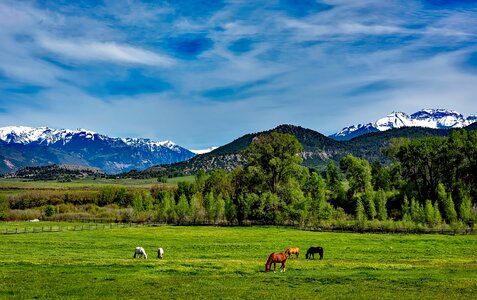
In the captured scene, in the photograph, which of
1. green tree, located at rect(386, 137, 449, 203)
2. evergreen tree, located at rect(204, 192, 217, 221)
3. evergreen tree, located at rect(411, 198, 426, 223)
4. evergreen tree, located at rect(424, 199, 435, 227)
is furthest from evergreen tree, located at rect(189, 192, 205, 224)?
evergreen tree, located at rect(424, 199, 435, 227)

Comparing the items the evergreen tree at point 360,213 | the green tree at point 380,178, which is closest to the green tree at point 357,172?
the green tree at point 380,178

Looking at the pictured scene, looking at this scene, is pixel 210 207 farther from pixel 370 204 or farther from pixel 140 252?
pixel 140 252

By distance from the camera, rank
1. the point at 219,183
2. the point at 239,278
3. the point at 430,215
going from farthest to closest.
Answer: the point at 219,183 → the point at 430,215 → the point at 239,278

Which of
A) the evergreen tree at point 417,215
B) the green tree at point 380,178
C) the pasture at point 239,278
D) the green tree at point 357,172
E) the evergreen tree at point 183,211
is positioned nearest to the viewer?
the pasture at point 239,278

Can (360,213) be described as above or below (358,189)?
below

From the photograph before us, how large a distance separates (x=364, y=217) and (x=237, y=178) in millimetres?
36380

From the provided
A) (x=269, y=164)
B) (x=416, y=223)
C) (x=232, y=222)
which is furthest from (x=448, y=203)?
(x=232, y=222)

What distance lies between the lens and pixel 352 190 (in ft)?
363

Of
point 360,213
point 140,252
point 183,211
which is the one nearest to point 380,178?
point 360,213

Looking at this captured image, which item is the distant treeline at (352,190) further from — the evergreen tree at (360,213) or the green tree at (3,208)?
the green tree at (3,208)

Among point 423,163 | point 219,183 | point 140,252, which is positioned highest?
point 423,163

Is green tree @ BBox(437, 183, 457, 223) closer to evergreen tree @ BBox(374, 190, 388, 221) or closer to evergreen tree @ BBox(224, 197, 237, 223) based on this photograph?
evergreen tree @ BBox(374, 190, 388, 221)

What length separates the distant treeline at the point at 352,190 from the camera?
86.3 m

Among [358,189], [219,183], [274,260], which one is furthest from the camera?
[219,183]
